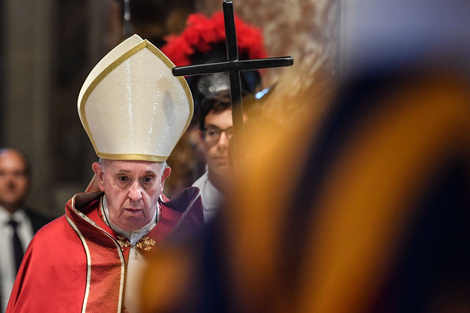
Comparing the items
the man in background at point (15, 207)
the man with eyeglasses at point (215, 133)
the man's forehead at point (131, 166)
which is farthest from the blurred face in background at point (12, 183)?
the man's forehead at point (131, 166)

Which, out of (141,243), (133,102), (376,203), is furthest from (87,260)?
(376,203)

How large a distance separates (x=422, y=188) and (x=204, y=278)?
0.38m

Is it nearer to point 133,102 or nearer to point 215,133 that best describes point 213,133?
point 215,133

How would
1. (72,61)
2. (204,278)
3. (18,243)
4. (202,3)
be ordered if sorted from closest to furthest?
(204,278), (18,243), (202,3), (72,61)

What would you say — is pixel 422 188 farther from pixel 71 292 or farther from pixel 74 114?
pixel 74 114

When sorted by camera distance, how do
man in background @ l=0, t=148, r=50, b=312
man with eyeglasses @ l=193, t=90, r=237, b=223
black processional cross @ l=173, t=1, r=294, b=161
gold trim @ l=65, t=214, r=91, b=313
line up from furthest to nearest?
man in background @ l=0, t=148, r=50, b=312
man with eyeglasses @ l=193, t=90, r=237, b=223
gold trim @ l=65, t=214, r=91, b=313
black processional cross @ l=173, t=1, r=294, b=161

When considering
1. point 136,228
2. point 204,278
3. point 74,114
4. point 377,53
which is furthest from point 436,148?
point 74,114

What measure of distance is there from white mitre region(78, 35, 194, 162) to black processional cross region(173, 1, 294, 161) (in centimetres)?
16

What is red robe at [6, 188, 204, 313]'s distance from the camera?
2137 millimetres

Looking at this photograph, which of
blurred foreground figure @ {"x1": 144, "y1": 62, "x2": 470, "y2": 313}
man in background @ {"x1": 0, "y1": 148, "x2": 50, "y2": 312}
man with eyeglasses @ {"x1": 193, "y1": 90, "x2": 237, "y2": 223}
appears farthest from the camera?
man in background @ {"x1": 0, "y1": 148, "x2": 50, "y2": 312}

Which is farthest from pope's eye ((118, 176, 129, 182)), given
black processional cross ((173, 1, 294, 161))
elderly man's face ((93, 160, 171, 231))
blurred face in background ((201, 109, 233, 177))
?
blurred face in background ((201, 109, 233, 177))

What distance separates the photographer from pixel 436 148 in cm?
81

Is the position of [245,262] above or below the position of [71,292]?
above

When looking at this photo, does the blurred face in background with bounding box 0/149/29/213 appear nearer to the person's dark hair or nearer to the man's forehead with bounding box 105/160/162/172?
the person's dark hair
